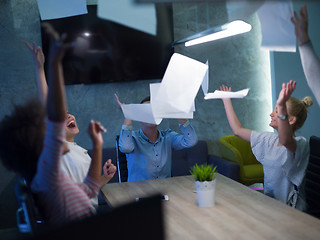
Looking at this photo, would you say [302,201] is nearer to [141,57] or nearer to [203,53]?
[141,57]

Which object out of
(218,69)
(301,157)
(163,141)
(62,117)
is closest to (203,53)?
(218,69)

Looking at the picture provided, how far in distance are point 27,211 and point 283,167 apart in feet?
5.11

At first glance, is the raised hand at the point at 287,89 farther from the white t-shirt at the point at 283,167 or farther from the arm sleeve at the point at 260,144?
the arm sleeve at the point at 260,144

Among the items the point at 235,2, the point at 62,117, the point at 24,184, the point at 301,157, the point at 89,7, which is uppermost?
the point at 89,7

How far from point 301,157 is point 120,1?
1.32m

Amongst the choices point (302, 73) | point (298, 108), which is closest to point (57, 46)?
point (302, 73)

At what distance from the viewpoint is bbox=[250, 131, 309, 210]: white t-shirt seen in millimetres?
2059

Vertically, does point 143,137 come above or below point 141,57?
below

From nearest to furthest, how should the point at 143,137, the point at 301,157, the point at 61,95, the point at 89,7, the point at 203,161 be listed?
1. the point at 61,95
2. the point at 301,157
3. the point at 143,137
4. the point at 89,7
5. the point at 203,161

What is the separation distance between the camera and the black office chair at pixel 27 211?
90 centimetres

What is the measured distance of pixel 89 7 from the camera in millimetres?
3566

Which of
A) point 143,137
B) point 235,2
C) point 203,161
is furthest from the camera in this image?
point 203,161

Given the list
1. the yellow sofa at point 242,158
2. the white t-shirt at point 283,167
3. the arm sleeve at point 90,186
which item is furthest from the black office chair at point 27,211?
the yellow sofa at point 242,158

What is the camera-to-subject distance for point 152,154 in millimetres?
2617
